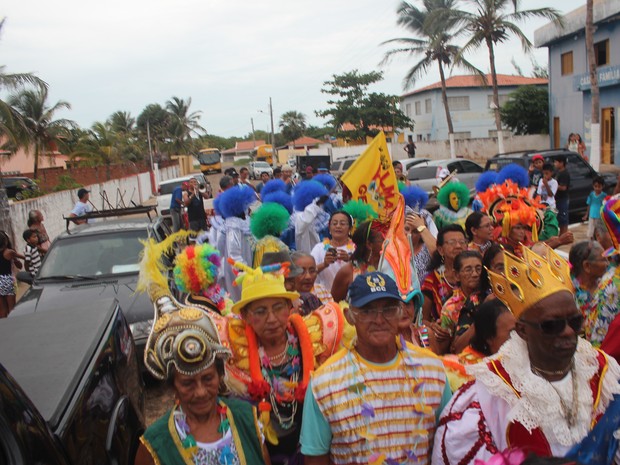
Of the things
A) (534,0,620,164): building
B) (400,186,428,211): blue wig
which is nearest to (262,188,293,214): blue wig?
(400,186,428,211): blue wig

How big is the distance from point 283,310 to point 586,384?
1.54 meters

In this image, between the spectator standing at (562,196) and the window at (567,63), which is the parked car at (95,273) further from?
the window at (567,63)

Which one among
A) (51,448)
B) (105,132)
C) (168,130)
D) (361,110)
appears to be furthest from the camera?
(168,130)

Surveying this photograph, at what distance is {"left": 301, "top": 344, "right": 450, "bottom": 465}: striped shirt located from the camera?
7.86 ft

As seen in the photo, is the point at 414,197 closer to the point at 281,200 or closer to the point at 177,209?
the point at 281,200

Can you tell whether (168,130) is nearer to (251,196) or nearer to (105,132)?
(105,132)

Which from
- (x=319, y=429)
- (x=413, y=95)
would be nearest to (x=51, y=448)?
(x=319, y=429)

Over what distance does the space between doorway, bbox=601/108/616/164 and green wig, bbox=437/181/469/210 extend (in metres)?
20.5

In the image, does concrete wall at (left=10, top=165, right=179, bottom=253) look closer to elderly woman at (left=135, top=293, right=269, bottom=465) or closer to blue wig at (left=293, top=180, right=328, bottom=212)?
blue wig at (left=293, top=180, right=328, bottom=212)

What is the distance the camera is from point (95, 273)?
7.14 meters

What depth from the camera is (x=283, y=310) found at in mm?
3193

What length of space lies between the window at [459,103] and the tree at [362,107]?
4.14 meters

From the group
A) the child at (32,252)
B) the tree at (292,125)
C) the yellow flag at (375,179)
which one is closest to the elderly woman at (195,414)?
the yellow flag at (375,179)

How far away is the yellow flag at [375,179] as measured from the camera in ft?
20.7
